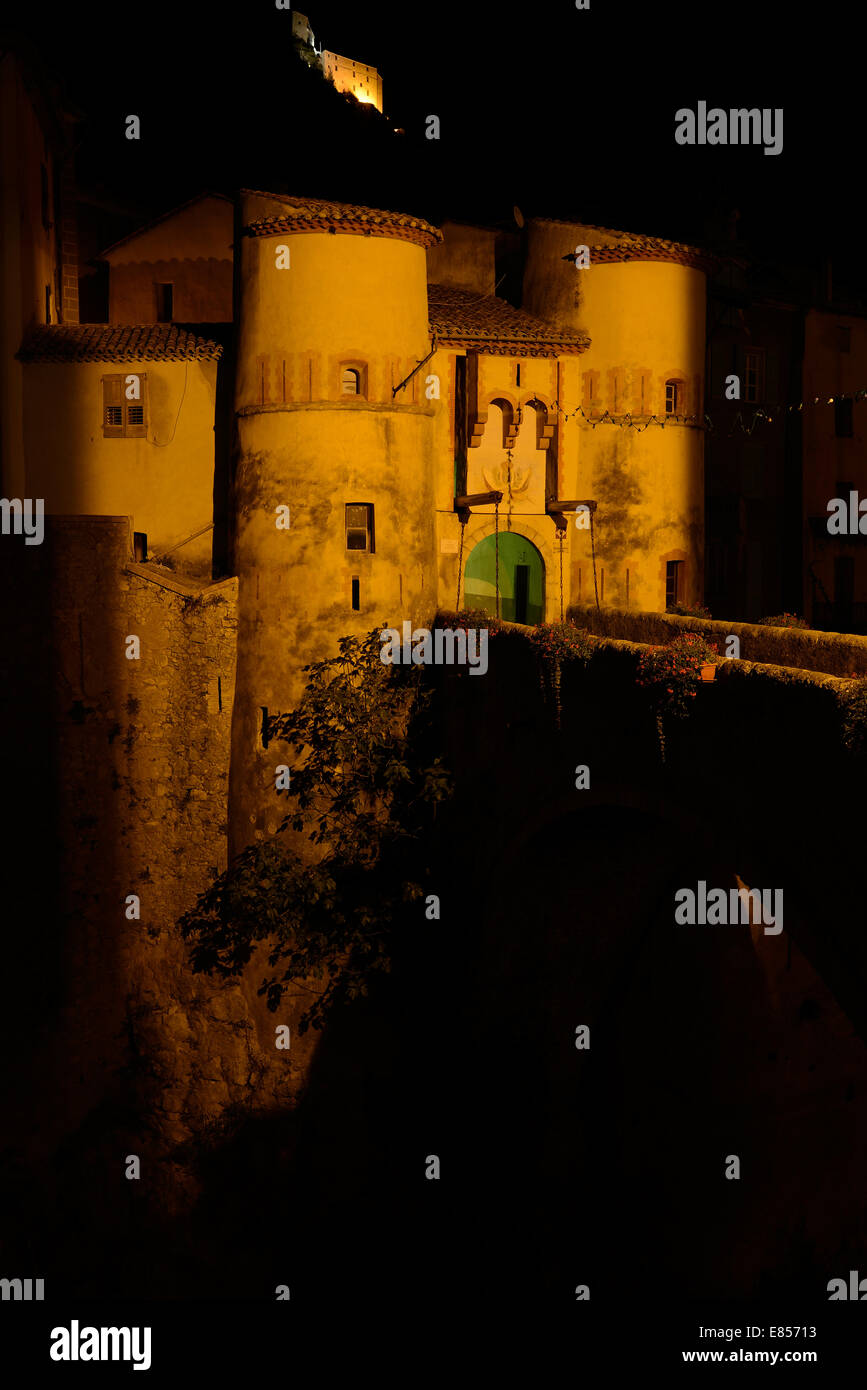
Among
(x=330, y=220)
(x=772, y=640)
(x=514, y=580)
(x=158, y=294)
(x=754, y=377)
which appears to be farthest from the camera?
(x=754, y=377)

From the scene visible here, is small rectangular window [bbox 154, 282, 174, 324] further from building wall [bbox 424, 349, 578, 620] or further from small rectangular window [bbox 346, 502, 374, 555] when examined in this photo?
small rectangular window [bbox 346, 502, 374, 555]

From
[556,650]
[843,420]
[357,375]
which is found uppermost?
[843,420]

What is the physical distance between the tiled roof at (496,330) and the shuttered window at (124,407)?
20.7 feet

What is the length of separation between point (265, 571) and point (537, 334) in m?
8.03

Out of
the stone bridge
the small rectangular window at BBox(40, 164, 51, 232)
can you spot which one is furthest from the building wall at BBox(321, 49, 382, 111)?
the stone bridge

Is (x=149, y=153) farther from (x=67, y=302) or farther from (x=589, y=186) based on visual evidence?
(x=589, y=186)

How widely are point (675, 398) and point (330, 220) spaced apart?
30.1 ft

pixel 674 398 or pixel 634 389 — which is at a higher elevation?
pixel 634 389

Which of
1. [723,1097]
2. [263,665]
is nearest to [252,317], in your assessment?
[263,665]

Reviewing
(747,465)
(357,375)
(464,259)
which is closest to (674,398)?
(747,465)

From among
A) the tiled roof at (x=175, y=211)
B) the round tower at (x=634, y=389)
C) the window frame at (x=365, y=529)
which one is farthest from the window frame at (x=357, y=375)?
the tiled roof at (x=175, y=211)

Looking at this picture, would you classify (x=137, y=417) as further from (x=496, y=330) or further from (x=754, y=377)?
(x=754, y=377)

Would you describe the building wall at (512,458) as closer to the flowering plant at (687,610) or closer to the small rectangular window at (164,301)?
the flowering plant at (687,610)

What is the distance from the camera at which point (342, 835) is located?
2839 cm
